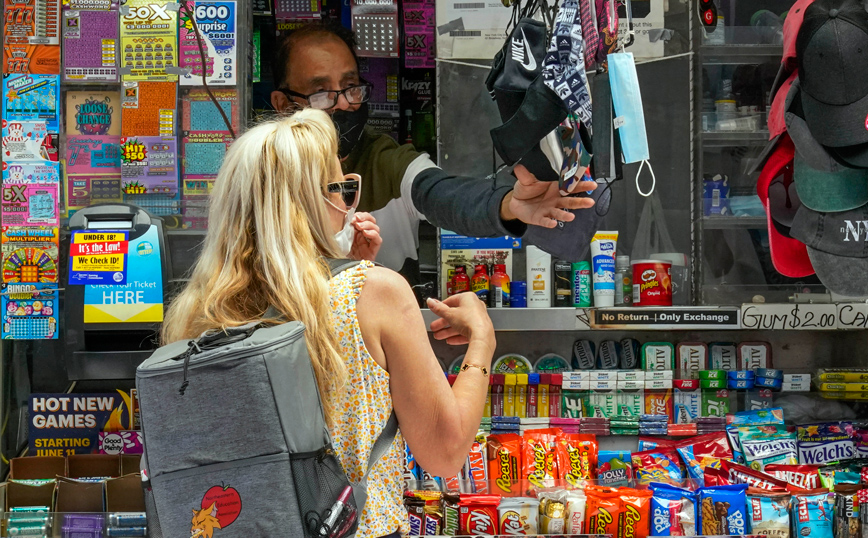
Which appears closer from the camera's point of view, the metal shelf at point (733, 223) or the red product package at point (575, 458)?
the red product package at point (575, 458)

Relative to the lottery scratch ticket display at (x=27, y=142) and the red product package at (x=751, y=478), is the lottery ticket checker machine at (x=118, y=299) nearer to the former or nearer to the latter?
the lottery scratch ticket display at (x=27, y=142)

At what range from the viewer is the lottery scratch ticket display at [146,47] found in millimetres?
3328

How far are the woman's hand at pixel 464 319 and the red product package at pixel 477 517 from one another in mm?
1155

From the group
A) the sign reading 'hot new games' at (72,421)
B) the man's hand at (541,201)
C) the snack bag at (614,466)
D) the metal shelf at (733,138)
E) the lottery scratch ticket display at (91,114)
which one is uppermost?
the lottery scratch ticket display at (91,114)

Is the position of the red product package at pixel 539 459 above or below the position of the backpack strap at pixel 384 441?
below

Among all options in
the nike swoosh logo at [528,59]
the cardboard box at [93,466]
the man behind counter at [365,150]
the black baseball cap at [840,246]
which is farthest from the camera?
the man behind counter at [365,150]

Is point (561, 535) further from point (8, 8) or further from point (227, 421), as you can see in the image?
point (8, 8)

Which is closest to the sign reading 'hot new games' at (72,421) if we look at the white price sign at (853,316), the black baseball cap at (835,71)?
the black baseball cap at (835,71)

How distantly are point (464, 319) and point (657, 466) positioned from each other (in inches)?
68.7

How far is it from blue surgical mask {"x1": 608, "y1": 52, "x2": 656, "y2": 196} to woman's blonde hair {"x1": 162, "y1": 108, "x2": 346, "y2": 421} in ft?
2.82

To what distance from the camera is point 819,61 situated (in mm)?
2549

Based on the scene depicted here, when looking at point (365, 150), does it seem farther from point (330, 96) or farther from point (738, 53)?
point (738, 53)

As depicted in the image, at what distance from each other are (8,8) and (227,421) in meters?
2.66

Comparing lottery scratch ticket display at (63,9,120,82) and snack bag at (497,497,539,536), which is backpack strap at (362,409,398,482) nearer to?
snack bag at (497,497,539,536)
